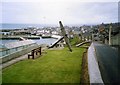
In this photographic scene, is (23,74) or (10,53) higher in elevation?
(10,53)

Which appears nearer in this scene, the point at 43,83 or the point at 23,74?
the point at 43,83

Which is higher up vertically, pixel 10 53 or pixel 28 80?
pixel 10 53

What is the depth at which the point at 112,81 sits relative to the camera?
10.5 m

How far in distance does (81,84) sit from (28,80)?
287cm

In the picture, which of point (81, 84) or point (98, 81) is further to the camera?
point (81, 84)

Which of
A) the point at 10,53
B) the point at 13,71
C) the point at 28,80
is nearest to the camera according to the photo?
the point at 28,80

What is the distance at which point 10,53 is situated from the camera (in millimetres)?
15922

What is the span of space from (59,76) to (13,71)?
3.17m

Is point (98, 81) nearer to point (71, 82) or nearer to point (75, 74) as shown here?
point (71, 82)

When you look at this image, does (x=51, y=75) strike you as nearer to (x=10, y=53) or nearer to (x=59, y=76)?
(x=59, y=76)

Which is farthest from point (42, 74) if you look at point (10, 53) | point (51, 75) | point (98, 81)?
point (10, 53)

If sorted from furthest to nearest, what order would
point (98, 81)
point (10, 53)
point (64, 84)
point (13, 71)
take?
point (10, 53) < point (13, 71) < point (64, 84) < point (98, 81)

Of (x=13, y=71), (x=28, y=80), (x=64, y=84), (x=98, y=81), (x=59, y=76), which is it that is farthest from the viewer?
(x=13, y=71)

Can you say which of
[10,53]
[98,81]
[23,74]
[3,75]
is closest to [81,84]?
[98,81]
